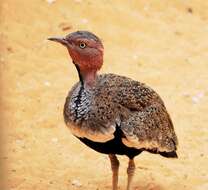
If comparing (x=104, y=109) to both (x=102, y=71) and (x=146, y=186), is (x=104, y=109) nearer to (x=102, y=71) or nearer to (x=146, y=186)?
(x=146, y=186)

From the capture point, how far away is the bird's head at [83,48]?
383 cm

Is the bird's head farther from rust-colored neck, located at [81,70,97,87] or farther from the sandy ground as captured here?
the sandy ground

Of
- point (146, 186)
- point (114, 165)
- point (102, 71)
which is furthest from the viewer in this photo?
point (102, 71)

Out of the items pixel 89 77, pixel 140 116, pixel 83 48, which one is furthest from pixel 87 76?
pixel 140 116

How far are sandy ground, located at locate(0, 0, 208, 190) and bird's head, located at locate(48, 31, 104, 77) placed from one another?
52 centimetres

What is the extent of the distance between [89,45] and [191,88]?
308 cm

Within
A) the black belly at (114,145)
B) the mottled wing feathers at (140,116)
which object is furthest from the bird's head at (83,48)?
the black belly at (114,145)

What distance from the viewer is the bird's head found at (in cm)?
383

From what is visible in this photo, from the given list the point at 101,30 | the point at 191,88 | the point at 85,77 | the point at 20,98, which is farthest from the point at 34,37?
the point at 85,77

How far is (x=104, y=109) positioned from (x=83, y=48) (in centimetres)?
Answer: 42

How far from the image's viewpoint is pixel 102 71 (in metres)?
7.21

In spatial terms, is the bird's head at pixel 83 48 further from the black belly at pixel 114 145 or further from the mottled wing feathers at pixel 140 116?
the black belly at pixel 114 145

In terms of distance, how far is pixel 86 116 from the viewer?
3811 mm

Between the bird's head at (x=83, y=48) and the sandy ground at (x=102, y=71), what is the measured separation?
1.72ft
